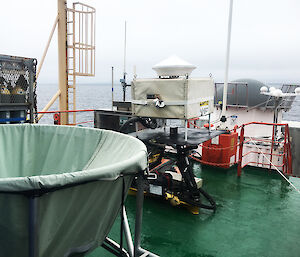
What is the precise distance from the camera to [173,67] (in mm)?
4977

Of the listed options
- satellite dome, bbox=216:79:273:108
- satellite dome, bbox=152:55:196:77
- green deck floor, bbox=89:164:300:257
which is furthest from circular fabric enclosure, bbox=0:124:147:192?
satellite dome, bbox=216:79:273:108

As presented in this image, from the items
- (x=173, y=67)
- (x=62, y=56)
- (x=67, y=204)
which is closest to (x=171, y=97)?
(x=173, y=67)

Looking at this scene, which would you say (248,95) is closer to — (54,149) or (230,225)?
(230,225)

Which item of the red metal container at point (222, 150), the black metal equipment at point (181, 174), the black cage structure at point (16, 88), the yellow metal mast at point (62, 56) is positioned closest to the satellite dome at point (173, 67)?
the black metal equipment at point (181, 174)

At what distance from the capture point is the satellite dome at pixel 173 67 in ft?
16.3

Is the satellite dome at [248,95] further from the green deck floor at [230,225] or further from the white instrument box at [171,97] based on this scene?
the white instrument box at [171,97]

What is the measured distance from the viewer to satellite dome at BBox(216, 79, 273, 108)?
11500mm

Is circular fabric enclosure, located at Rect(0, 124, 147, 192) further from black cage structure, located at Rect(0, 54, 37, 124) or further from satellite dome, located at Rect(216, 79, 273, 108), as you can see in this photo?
satellite dome, located at Rect(216, 79, 273, 108)

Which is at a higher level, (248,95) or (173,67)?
(173,67)

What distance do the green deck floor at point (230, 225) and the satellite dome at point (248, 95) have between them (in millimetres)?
5257

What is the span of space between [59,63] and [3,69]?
209 inches

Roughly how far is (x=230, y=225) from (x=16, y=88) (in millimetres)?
4835

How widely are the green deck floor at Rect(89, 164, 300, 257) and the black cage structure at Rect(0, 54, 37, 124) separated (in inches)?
114

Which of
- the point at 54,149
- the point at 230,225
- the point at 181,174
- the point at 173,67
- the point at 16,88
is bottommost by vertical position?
the point at 230,225
